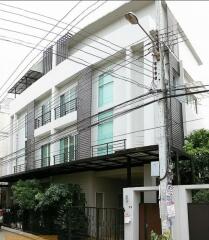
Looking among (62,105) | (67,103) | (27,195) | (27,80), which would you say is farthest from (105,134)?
(27,80)

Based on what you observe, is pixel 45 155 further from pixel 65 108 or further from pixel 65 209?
pixel 65 209

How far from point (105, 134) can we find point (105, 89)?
2430 mm

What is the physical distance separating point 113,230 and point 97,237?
2.65ft

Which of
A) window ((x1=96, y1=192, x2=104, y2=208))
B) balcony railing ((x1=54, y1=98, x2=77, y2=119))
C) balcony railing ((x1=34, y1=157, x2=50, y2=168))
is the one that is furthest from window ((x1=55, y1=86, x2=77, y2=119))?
window ((x1=96, y1=192, x2=104, y2=208))

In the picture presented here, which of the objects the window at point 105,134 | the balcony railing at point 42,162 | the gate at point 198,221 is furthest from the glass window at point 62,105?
the gate at point 198,221

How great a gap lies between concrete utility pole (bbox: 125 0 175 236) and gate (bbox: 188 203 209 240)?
1632 millimetres

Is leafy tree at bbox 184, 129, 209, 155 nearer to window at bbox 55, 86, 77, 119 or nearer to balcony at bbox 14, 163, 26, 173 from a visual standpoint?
window at bbox 55, 86, 77, 119

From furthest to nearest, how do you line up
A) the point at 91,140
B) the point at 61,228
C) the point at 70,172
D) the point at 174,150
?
the point at 70,172
the point at 91,140
the point at 61,228
the point at 174,150

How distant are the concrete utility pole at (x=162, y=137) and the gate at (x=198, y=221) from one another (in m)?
1.63

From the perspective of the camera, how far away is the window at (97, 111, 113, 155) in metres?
19.4

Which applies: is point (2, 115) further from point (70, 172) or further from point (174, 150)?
point (174, 150)

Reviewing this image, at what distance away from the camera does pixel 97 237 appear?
599 inches

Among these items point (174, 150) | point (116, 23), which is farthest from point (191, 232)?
point (116, 23)

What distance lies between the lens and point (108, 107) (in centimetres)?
2008
